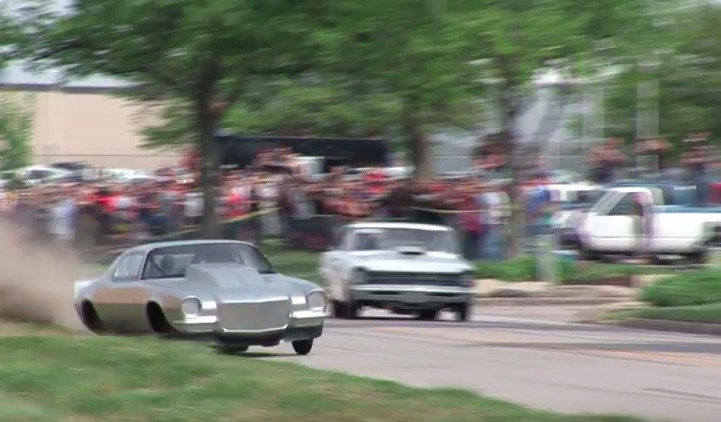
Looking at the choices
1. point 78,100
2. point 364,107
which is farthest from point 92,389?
point 78,100

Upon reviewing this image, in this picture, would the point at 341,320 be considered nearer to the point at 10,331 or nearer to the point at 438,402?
the point at 10,331

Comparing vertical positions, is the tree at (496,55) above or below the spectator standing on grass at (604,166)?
above

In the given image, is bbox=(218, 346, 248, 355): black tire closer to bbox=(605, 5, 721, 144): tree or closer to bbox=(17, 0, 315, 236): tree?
bbox=(17, 0, 315, 236): tree

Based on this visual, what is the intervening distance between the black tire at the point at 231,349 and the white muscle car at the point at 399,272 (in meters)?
6.37

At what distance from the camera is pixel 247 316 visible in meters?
15.8

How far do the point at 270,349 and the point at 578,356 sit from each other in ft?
11.3

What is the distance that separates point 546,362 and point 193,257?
12.8 feet

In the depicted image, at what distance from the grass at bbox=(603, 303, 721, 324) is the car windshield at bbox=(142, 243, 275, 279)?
25.6ft

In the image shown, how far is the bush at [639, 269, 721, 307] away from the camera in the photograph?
24500 millimetres

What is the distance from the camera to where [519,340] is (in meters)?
20.3

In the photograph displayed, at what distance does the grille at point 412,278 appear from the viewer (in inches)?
907

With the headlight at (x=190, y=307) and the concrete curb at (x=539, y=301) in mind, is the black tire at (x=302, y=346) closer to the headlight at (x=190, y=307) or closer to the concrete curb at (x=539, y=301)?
the headlight at (x=190, y=307)

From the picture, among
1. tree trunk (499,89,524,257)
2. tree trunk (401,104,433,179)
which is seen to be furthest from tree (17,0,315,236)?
tree trunk (401,104,433,179)

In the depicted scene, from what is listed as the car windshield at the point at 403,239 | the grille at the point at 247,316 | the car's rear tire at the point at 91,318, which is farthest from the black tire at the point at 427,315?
the grille at the point at 247,316
